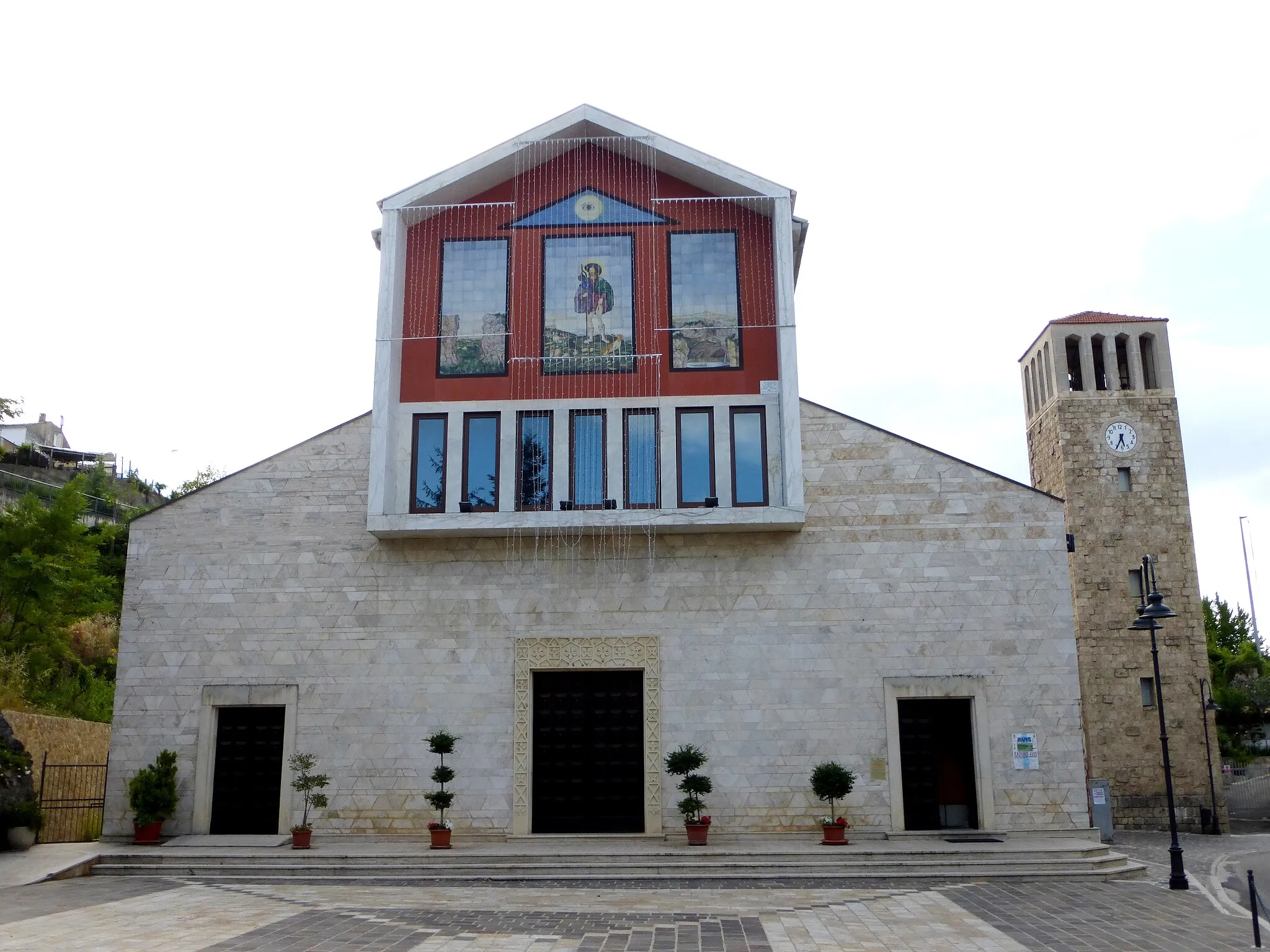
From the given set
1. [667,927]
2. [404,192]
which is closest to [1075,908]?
[667,927]

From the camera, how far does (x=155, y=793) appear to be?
19531 millimetres

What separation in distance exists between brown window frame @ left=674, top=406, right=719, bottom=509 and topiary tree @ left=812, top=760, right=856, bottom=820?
17.8 feet

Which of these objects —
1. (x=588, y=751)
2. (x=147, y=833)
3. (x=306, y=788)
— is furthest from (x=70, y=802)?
(x=588, y=751)

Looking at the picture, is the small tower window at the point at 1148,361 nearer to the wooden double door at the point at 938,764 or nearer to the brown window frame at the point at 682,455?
the wooden double door at the point at 938,764

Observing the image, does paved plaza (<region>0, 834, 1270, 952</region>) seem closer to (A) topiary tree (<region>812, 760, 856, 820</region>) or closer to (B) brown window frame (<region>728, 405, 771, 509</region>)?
(A) topiary tree (<region>812, 760, 856, 820</region>)

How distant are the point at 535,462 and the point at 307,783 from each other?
7.49 m

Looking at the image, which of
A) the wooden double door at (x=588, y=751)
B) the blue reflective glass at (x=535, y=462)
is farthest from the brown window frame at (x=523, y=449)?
the wooden double door at (x=588, y=751)

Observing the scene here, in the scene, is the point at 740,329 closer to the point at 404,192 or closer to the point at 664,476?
the point at 664,476

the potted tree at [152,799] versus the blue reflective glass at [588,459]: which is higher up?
the blue reflective glass at [588,459]

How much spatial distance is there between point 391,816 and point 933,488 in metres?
12.4

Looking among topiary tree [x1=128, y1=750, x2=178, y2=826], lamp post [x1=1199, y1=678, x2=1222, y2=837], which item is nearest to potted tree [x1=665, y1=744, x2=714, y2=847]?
topiary tree [x1=128, y1=750, x2=178, y2=826]

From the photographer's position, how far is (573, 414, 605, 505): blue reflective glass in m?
21.2

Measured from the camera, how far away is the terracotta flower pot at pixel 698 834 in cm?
1883

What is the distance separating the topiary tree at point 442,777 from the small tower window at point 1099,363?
28.4 meters
